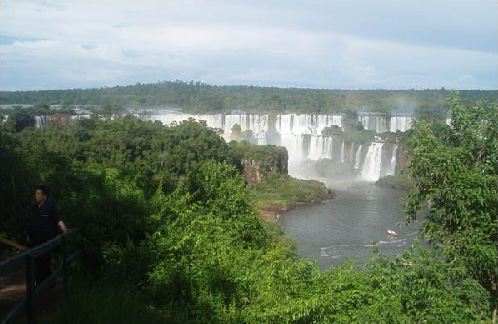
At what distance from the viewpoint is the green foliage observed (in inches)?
273

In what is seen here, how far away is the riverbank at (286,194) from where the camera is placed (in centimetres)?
4194

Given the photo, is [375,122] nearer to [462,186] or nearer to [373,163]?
[373,163]

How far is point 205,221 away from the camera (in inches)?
303

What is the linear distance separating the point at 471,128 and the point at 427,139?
0.58 metres

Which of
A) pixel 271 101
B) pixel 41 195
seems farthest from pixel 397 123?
pixel 41 195

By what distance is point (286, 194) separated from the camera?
150ft

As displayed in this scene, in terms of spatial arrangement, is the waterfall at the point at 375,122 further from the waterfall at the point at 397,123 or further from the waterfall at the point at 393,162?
the waterfall at the point at 393,162

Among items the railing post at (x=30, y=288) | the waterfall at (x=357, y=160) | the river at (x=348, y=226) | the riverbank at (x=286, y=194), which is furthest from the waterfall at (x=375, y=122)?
the railing post at (x=30, y=288)

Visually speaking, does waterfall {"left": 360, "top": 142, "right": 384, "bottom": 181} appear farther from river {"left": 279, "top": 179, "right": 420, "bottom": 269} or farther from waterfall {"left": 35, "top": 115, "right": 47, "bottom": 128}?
waterfall {"left": 35, "top": 115, "right": 47, "bottom": 128}

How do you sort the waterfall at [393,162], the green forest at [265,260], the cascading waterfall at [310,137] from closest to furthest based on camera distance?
the green forest at [265,260] → the waterfall at [393,162] → the cascading waterfall at [310,137]

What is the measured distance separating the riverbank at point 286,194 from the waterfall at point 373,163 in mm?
8467

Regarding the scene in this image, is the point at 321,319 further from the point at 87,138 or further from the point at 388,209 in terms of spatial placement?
the point at 87,138

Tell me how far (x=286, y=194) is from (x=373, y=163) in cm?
1414

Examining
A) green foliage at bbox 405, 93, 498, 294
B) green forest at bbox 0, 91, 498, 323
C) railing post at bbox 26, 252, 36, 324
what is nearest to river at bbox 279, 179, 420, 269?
green foliage at bbox 405, 93, 498, 294
